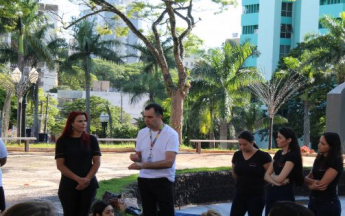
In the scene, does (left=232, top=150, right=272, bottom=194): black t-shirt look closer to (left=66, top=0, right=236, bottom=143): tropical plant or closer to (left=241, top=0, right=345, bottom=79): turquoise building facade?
(left=66, top=0, right=236, bottom=143): tropical plant

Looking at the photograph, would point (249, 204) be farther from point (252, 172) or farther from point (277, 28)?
point (277, 28)

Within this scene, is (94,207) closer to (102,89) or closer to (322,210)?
(322,210)

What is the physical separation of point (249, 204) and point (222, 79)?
32.5 meters

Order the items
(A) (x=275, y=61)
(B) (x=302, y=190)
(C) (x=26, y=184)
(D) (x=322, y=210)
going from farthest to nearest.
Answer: (A) (x=275, y=61), (B) (x=302, y=190), (C) (x=26, y=184), (D) (x=322, y=210)

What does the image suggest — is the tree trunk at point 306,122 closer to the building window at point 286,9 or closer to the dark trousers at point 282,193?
the building window at point 286,9

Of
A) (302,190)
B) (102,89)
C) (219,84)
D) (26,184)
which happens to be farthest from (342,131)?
(102,89)

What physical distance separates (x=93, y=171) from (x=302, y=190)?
10516 millimetres

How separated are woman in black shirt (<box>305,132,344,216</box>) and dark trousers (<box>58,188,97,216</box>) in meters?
2.40

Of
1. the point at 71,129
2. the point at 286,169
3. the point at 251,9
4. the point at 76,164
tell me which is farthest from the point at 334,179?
the point at 251,9

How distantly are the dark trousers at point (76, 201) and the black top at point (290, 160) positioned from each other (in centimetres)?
206

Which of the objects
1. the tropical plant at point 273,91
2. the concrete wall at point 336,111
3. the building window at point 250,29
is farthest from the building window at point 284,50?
the concrete wall at point 336,111

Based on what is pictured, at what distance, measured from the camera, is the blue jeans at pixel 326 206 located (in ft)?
21.7

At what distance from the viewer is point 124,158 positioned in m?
23.7

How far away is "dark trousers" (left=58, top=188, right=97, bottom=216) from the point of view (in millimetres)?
6898
